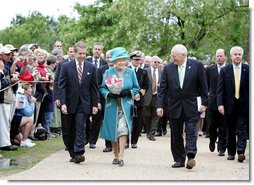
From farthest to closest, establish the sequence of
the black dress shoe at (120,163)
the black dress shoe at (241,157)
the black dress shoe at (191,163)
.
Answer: the black dress shoe at (241,157) < the black dress shoe at (120,163) < the black dress shoe at (191,163)

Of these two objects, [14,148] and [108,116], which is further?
[14,148]

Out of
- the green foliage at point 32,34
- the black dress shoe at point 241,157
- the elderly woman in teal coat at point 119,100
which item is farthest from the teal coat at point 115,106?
the green foliage at point 32,34

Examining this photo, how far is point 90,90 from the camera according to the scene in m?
12.2

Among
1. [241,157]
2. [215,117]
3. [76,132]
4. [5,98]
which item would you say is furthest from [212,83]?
[5,98]

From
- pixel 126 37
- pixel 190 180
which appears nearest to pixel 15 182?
pixel 190 180

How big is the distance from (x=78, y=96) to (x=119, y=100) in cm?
72

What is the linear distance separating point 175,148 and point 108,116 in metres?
1.33

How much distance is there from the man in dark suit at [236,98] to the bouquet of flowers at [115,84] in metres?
2.01

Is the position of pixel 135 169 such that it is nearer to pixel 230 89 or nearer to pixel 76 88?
pixel 76 88

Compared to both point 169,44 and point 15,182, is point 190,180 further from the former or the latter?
point 169,44

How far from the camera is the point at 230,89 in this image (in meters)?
12.7

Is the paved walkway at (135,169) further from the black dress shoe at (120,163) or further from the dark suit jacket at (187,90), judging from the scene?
the dark suit jacket at (187,90)

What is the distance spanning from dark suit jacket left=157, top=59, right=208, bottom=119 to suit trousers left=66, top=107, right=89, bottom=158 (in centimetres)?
140

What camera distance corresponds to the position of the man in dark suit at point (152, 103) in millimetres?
17891
